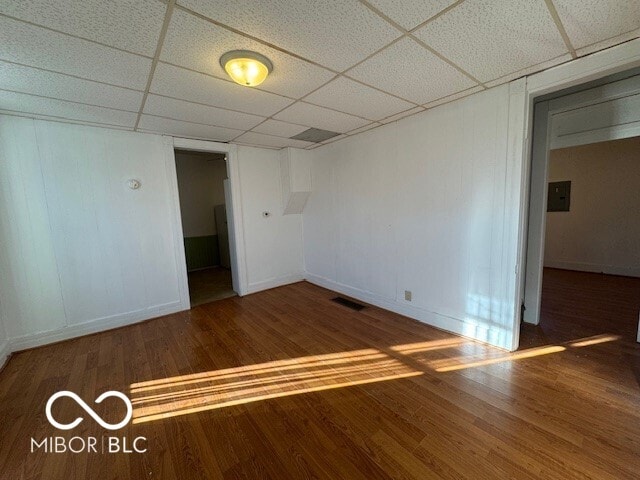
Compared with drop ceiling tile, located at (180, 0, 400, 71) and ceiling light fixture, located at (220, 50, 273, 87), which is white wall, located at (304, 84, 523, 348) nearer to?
drop ceiling tile, located at (180, 0, 400, 71)

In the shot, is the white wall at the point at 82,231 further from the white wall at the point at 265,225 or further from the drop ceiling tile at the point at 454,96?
the drop ceiling tile at the point at 454,96

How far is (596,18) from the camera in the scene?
145 cm

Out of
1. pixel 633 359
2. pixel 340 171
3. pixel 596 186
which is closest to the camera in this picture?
pixel 633 359

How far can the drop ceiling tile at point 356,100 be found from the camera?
2.19 meters

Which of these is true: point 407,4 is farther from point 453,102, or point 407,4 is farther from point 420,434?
point 420,434

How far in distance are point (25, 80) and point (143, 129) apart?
4.22 feet

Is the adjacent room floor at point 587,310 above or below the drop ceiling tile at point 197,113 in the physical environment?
below

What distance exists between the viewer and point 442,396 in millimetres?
1905

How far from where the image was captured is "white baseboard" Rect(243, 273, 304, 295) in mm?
4410

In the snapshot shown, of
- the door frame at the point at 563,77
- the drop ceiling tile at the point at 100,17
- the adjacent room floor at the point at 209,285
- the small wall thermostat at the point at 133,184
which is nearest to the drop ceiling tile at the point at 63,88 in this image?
the drop ceiling tile at the point at 100,17

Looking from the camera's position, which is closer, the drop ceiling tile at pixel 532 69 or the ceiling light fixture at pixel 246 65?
the ceiling light fixture at pixel 246 65

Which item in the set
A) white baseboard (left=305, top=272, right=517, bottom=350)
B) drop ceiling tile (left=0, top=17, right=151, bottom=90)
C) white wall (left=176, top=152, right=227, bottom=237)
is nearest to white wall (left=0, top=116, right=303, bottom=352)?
drop ceiling tile (left=0, top=17, right=151, bottom=90)

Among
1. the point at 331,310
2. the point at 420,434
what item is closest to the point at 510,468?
the point at 420,434

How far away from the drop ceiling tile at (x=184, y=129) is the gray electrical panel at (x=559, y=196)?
6.29m
